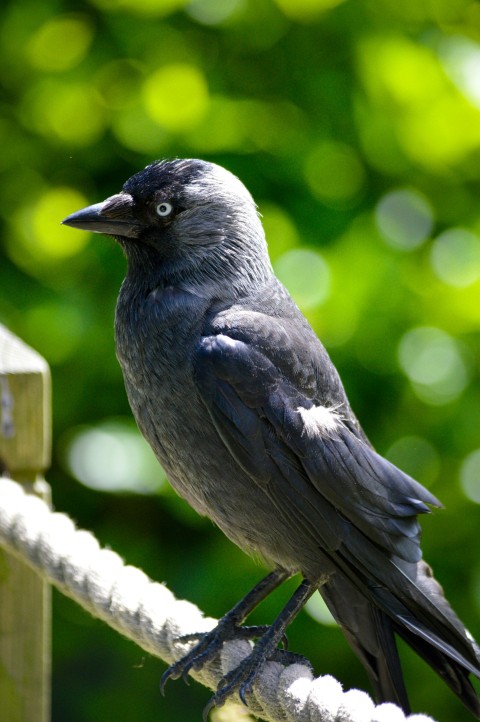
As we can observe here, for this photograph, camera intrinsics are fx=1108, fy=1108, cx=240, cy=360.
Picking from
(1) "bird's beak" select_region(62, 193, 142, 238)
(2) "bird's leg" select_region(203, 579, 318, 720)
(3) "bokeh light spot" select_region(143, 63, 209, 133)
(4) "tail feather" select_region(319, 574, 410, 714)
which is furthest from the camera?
(3) "bokeh light spot" select_region(143, 63, 209, 133)

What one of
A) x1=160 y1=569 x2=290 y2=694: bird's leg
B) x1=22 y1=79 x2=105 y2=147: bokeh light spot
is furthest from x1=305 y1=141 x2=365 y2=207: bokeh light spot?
x1=160 y1=569 x2=290 y2=694: bird's leg

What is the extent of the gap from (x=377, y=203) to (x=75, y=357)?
129cm

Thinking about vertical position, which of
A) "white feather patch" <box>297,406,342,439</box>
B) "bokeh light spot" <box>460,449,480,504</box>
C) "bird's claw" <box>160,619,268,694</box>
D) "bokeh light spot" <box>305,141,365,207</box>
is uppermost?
"bokeh light spot" <box>305,141,365,207</box>

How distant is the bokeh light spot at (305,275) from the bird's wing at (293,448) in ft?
3.86

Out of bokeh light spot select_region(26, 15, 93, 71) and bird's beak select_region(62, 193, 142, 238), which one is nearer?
bird's beak select_region(62, 193, 142, 238)

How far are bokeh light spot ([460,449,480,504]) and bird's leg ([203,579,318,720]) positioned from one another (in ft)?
4.19

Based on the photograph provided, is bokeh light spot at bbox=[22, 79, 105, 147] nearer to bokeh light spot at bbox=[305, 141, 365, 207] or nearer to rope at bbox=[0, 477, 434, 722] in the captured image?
bokeh light spot at bbox=[305, 141, 365, 207]

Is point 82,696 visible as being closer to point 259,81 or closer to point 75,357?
point 75,357

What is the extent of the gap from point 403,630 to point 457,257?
1.80 metres

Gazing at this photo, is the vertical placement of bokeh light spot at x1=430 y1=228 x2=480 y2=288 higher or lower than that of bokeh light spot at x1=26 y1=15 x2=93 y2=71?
lower

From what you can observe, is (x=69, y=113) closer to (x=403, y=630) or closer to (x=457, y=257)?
(x=457, y=257)

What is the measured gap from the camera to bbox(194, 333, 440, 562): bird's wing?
252 cm

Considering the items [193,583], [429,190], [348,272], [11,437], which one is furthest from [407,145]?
[11,437]

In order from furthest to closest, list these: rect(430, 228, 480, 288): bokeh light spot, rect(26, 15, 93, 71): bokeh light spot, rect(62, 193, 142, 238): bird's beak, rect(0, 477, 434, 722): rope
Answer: rect(26, 15, 93, 71): bokeh light spot < rect(430, 228, 480, 288): bokeh light spot < rect(62, 193, 142, 238): bird's beak < rect(0, 477, 434, 722): rope
